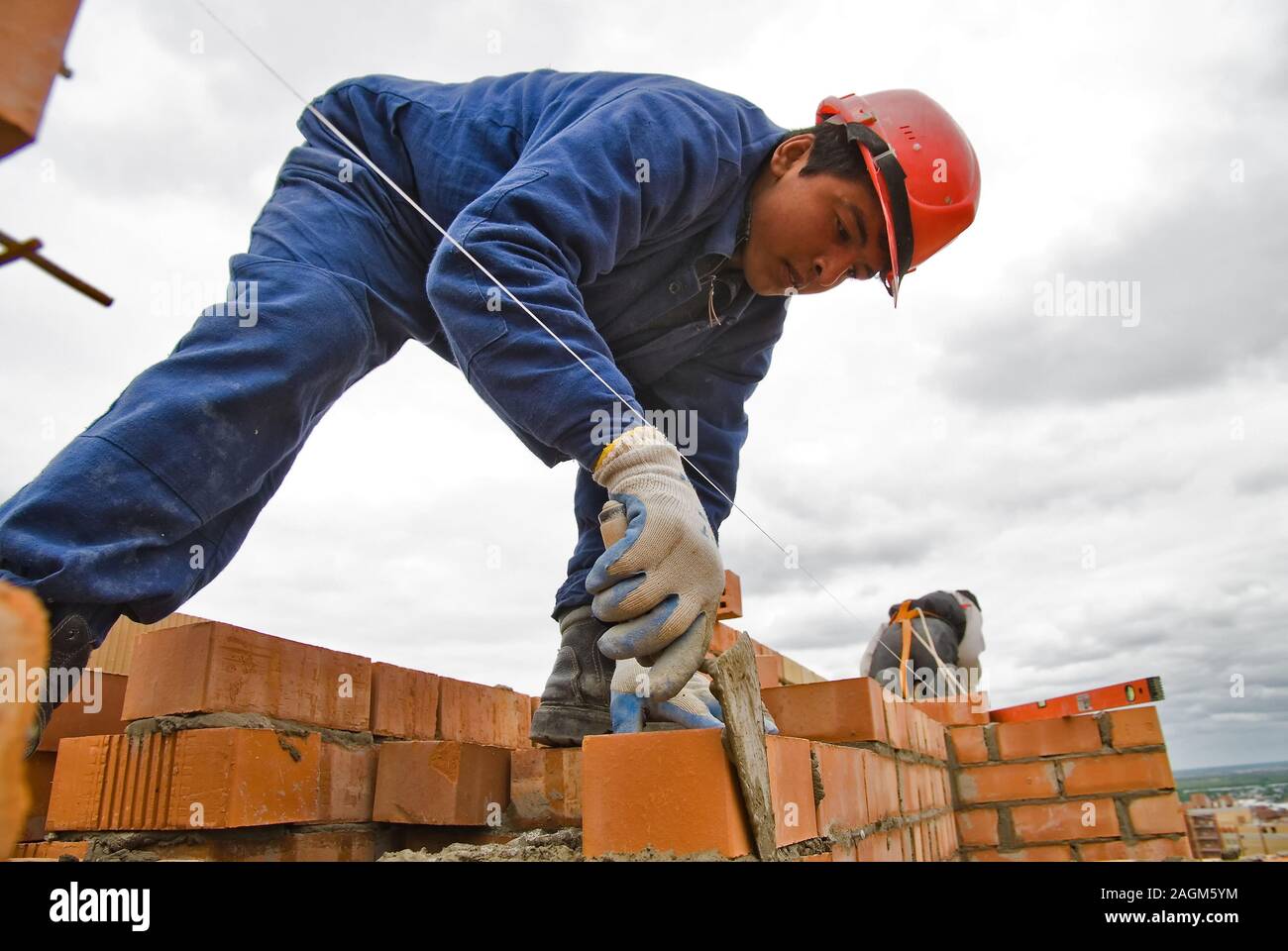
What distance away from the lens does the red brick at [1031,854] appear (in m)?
4.14

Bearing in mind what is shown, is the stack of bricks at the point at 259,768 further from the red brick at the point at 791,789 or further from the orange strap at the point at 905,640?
the orange strap at the point at 905,640

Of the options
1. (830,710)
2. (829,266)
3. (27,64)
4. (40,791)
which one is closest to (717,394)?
(829,266)

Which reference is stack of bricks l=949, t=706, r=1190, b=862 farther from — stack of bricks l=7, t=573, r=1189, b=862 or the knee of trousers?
the knee of trousers

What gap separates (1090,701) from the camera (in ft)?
13.1

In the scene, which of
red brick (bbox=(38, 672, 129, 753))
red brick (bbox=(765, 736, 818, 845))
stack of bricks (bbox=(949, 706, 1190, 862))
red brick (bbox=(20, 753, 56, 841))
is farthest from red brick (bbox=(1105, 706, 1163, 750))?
red brick (bbox=(20, 753, 56, 841))

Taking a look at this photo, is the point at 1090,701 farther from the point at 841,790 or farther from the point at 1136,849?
the point at 841,790

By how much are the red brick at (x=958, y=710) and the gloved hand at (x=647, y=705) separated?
3322 mm

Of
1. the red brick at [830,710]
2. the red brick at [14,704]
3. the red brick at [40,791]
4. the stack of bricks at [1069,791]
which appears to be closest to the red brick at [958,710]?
the stack of bricks at [1069,791]

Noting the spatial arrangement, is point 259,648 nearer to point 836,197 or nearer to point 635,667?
point 635,667

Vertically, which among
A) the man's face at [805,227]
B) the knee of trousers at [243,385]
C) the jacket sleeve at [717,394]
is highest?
the man's face at [805,227]

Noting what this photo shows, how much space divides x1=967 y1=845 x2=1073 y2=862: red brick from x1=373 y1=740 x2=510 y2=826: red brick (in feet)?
10.9

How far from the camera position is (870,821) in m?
2.09
